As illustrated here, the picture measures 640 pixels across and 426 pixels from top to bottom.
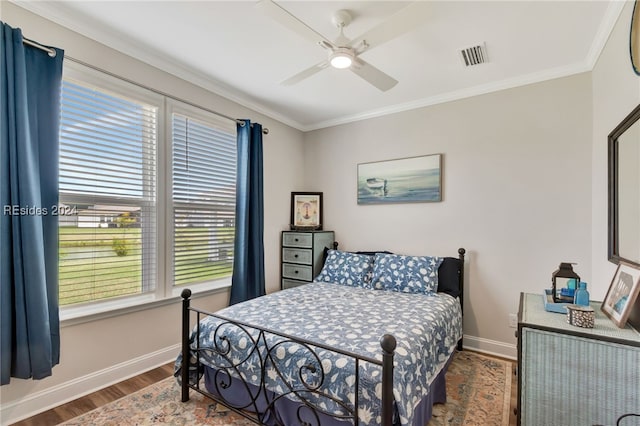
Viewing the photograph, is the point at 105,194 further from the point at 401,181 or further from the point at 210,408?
the point at 401,181

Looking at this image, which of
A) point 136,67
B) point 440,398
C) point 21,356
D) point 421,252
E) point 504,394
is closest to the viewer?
point 21,356

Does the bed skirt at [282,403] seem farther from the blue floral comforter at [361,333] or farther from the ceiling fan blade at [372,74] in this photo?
the ceiling fan blade at [372,74]

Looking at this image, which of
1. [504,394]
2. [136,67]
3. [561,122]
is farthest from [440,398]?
Answer: [136,67]

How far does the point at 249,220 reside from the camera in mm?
3375

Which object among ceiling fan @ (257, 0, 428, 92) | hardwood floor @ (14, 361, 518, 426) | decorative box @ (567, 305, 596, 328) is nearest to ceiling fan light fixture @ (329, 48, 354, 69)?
ceiling fan @ (257, 0, 428, 92)

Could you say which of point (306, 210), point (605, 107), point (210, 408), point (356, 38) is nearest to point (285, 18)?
point (356, 38)

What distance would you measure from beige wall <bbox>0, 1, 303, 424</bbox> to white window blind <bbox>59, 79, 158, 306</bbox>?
0.72 feet

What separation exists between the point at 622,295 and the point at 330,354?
4.75 feet

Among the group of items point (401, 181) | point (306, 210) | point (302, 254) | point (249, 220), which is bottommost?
point (302, 254)

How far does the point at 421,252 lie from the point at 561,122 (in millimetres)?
1717

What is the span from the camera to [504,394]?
7.46ft

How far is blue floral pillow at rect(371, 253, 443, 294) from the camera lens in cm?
290

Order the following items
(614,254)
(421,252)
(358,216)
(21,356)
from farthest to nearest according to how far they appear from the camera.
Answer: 1. (358,216)
2. (421,252)
3. (614,254)
4. (21,356)

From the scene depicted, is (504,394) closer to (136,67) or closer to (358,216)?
A: (358,216)
